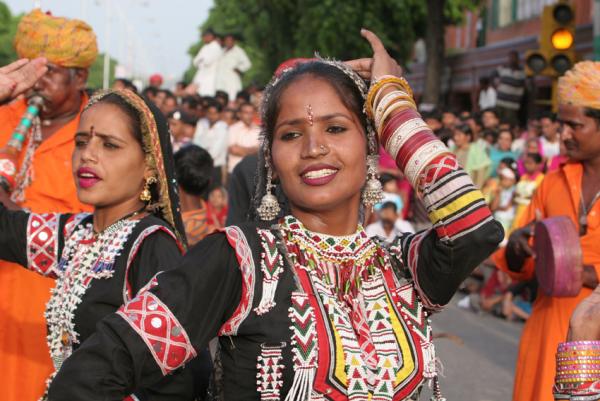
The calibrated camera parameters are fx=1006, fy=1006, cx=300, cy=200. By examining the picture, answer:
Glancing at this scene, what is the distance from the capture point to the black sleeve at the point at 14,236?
346 cm

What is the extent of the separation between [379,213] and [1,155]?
649cm

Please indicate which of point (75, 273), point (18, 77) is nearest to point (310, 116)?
point (75, 273)

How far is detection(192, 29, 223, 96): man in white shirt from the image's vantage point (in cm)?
2067

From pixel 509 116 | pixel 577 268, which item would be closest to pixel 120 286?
pixel 577 268

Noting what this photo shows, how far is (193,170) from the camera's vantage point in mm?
7000

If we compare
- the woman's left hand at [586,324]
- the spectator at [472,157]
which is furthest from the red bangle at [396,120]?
the spectator at [472,157]

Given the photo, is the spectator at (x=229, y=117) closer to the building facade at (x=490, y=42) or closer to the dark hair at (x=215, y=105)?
the dark hair at (x=215, y=105)

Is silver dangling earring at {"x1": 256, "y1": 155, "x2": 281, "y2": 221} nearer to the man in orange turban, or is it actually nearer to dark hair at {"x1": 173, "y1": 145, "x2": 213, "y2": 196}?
the man in orange turban

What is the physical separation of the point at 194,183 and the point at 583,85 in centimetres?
289

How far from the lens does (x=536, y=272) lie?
16.7 ft

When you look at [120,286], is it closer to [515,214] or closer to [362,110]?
[362,110]

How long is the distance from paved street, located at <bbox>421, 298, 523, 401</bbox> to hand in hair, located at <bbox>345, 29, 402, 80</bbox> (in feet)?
10.9

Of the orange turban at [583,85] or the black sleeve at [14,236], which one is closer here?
the black sleeve at [14,236]

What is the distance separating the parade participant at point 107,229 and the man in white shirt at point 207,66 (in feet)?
56.6
